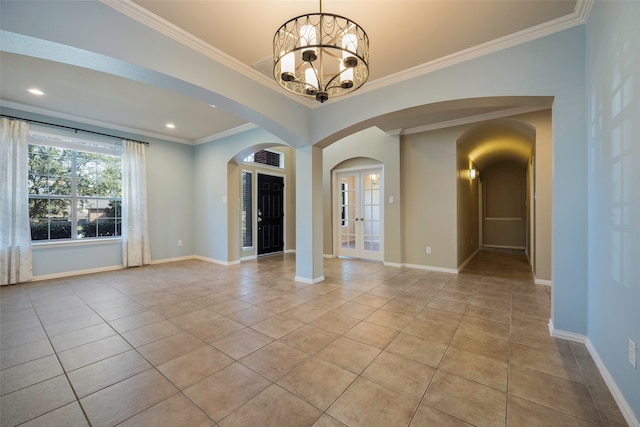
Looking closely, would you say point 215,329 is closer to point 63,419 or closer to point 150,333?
point 150,333

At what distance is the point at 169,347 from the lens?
2197 millimetres

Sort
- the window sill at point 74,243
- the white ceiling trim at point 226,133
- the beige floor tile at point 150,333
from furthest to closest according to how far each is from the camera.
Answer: the white ceiling trim at point 226,133
the window sill at point 74,243
the beige floor tile at point 150,333

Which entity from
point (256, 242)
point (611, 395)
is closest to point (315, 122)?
point (256, 242)

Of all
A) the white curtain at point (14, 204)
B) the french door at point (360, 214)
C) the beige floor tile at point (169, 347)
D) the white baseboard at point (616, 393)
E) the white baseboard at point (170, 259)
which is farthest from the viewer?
the french door at point (360, 214)

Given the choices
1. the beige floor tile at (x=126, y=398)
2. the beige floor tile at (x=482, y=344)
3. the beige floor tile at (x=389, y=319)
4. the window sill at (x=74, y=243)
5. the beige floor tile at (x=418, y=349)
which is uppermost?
the window sill at (x=74, y=243)

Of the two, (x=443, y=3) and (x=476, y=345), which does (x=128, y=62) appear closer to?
(x=443, y=3)

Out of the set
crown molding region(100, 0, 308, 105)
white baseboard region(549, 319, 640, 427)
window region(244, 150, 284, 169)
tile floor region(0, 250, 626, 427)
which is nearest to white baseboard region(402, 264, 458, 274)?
tile floor region(0, 250, 626, 427)

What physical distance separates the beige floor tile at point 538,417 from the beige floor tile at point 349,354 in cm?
89

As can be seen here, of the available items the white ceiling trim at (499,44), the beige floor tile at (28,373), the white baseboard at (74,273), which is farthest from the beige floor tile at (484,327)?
the white baseboard at (74,273)

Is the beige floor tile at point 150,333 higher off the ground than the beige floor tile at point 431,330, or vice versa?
the beige floor tile at point 150,333

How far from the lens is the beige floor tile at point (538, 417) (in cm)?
138

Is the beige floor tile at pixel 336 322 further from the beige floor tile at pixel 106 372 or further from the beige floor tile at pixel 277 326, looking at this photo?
the beige floor tile at pixel 106 372

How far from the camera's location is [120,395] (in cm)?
162

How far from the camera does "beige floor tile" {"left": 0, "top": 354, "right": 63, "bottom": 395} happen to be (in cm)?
172
